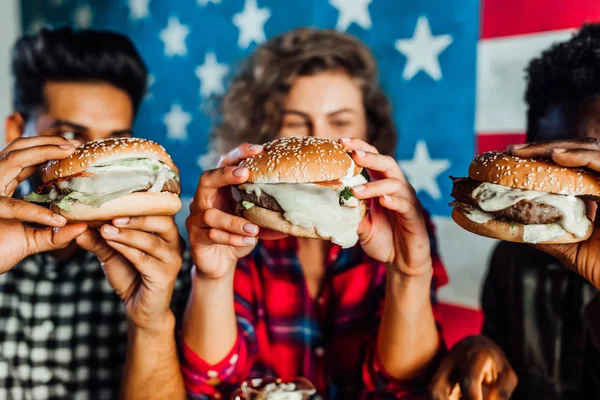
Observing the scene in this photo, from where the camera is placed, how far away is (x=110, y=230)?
1.44 m

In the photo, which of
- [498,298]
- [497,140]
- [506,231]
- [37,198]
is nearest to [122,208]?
[37,198]

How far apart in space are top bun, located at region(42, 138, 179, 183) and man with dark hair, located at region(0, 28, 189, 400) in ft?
0.16

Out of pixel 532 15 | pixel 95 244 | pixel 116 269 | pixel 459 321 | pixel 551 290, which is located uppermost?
pixel 532 15

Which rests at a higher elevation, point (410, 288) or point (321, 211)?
point (321, 211)

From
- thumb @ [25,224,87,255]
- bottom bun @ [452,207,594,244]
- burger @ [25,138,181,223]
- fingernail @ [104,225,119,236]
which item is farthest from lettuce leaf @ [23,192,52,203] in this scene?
bottom bun @ [452,207,594,244]

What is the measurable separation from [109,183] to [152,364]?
0.69 m

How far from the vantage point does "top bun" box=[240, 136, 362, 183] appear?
1.54 m

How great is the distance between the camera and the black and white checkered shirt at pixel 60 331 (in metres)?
2.05

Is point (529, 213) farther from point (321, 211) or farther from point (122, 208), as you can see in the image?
point (122, 208)

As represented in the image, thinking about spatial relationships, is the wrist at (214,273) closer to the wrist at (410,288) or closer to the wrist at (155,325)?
the wrist at (155,325)

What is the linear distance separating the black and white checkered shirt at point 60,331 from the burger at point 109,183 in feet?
2.46

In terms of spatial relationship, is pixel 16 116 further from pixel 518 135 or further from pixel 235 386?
pixel 518 135

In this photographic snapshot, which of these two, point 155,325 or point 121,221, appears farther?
point 155,325

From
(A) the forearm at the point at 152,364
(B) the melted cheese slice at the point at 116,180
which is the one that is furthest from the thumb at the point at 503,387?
(B) the melted cheese slice at the point at 116,180
